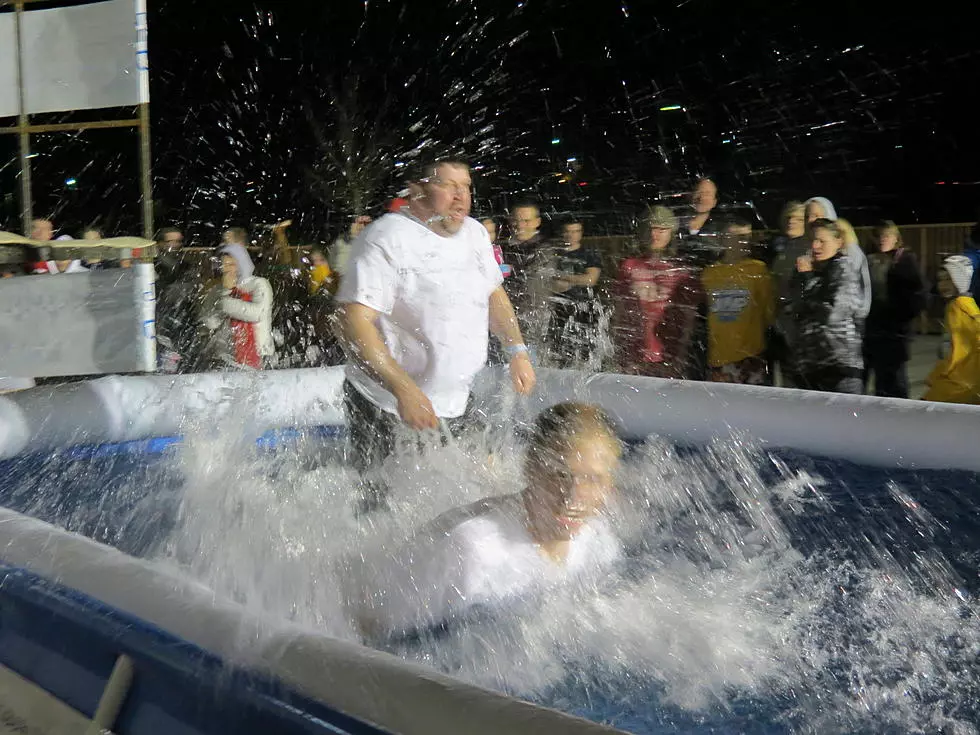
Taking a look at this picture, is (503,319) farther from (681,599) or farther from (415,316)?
(681,599)

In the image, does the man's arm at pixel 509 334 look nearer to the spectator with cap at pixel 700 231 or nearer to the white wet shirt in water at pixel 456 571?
the white wet shirt in water at pixel 456 571

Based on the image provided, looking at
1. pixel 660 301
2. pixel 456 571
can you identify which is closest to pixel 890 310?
pixel 660 301

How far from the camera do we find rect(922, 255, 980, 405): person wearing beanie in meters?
4.39

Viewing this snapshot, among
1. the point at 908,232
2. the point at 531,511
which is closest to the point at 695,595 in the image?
the point at 531,511

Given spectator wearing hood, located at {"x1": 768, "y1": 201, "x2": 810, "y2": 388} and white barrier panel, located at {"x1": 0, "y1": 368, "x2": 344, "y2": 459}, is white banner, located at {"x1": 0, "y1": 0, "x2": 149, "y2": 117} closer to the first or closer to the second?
white barrier panel, located at {"x1": 0, "y1": 368, "x2": 344, "y2": 459}

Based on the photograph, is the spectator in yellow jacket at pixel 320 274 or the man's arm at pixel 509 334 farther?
the spectator in yellow jacket at pixel 320 274

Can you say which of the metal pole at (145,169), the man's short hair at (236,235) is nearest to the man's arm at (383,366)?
the metal pole at (145,169)

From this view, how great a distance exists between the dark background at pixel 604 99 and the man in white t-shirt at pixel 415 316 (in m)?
8.41

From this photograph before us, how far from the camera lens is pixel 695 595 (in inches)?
96.2

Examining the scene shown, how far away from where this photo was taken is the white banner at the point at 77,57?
5426 millimetres

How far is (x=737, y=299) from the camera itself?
4.92 metres

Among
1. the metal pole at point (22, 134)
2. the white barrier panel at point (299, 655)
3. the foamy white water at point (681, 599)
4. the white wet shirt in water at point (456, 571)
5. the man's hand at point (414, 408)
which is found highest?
the metal pole at point (22, 134)

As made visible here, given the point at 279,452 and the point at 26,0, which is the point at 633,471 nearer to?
the point at 279,452

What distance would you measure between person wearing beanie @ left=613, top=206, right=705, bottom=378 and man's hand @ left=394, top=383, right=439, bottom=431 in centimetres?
243
